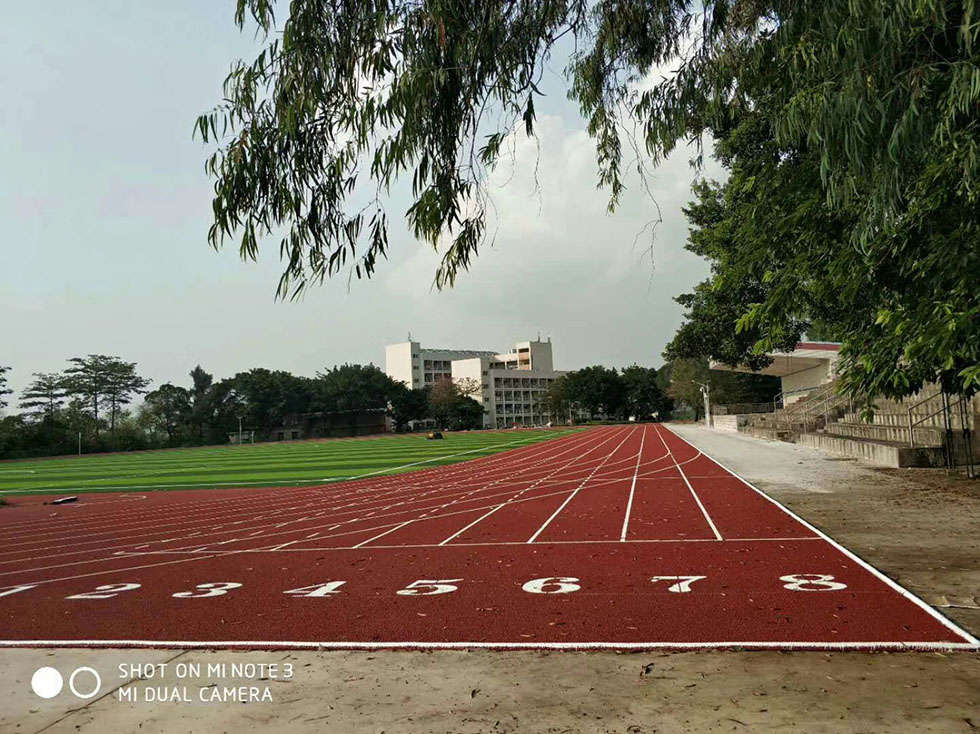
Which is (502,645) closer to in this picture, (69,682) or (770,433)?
(69,682)

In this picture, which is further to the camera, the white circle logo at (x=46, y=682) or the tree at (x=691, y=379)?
the tree at (x=691, y=379)

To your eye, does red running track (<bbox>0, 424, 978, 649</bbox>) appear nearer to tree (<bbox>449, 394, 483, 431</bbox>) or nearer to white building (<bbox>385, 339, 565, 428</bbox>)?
tree (<bbox>449, 394, 483, 431</bbox>)

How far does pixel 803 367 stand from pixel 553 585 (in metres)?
A: 45.9

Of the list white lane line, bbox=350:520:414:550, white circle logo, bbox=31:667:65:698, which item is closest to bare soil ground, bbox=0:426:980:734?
white circle logo, bbox=31:667:65:698

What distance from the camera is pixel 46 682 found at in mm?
4516

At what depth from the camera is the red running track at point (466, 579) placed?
17.1 ft

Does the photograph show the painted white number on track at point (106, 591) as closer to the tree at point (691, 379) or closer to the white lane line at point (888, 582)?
the white lane line at point (888, 582)

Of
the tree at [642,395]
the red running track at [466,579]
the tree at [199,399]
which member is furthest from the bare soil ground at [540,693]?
the tree at [642,395]

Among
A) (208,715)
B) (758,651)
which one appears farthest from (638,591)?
(208,715)

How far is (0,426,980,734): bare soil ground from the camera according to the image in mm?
3586

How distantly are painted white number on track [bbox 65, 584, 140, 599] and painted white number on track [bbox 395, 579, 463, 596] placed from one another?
304 cm

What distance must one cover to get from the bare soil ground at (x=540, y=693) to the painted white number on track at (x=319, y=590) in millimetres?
1818

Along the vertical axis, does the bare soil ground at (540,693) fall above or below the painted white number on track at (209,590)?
above

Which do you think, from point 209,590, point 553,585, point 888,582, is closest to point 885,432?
point 888,582
